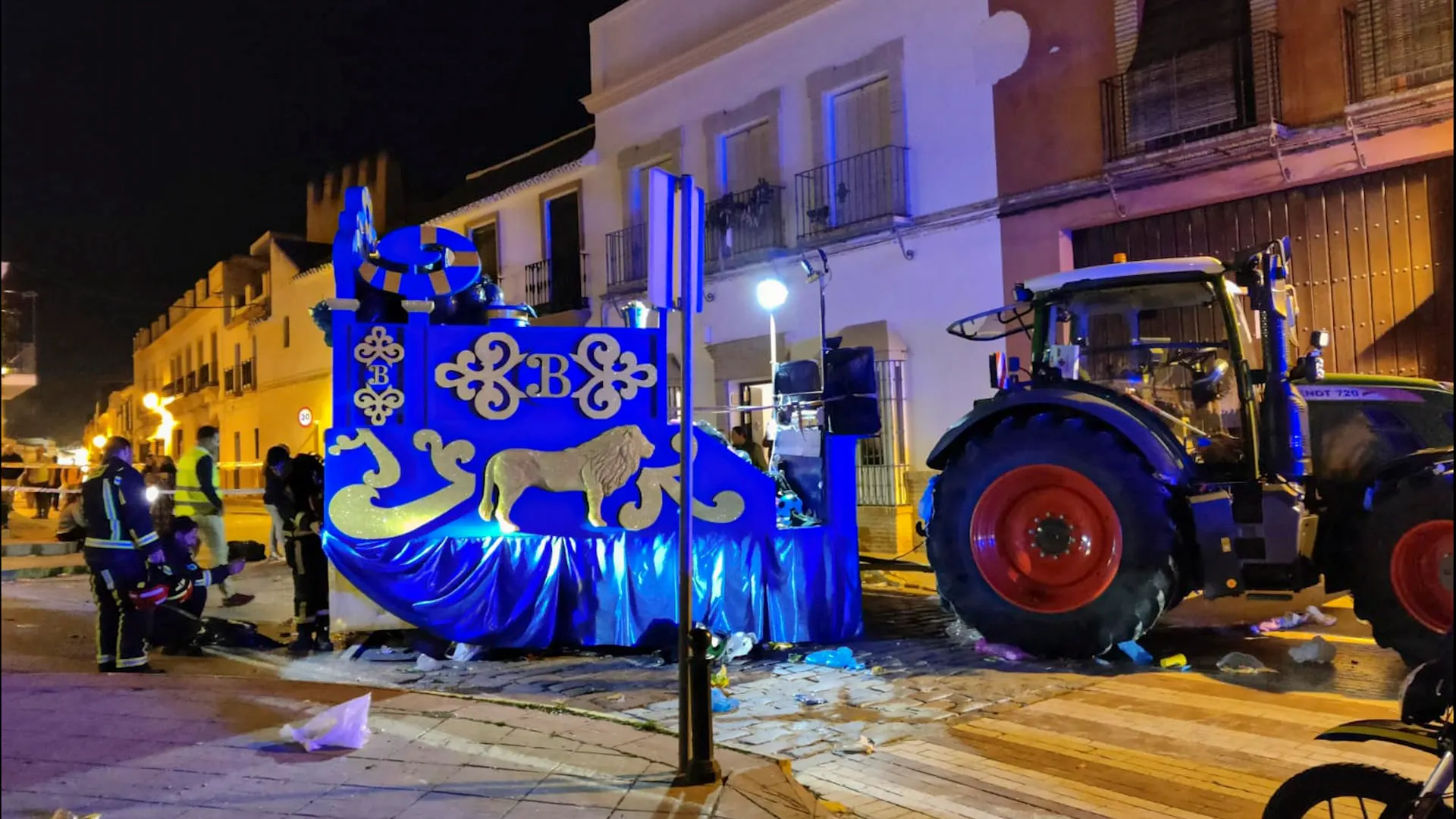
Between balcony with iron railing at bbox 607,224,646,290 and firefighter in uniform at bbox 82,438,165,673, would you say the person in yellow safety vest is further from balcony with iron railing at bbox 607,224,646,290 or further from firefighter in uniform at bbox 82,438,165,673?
balcony with iron railing at bbox 607,224,646,290

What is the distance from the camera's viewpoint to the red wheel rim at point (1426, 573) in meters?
5.57

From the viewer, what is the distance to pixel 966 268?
1310 centimetres

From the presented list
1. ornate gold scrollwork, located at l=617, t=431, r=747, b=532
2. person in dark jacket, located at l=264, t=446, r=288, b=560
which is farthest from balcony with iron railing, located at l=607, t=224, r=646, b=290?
ornate gold scrollwork, located at l=617, t=431, r=747, b=532

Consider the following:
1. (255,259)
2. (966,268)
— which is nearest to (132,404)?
(255,259)

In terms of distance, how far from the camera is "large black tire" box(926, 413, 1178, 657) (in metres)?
6.35

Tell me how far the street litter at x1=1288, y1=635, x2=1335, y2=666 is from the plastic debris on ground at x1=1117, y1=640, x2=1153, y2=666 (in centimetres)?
87

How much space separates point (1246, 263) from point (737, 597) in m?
3.93

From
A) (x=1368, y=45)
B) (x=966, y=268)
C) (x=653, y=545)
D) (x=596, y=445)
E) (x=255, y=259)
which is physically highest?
(x=255, y=259)

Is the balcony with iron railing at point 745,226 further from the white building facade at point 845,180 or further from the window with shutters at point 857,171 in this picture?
the window with shutters at point 857,171

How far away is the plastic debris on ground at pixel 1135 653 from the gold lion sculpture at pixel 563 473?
3.51m

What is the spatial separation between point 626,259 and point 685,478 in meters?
14.1

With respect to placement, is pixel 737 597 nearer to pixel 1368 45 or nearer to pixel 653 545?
pixel 653 545

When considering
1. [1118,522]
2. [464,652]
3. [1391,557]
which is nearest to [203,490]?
[464,652]

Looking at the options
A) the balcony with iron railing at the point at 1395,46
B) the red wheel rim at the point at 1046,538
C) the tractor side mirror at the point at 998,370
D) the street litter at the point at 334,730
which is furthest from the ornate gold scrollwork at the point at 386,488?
the balcony with iron railing at the point at 1395,46
